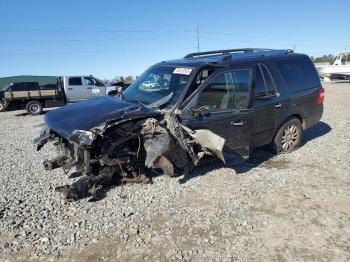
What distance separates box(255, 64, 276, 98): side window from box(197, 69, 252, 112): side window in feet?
0.78

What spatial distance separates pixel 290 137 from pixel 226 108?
2.03 metres

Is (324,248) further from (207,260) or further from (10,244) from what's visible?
(10,244)

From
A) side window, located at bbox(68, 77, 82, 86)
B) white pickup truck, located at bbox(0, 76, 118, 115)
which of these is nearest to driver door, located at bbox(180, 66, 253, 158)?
white pickup truck, located at bbox(0, 76, 118, 115)

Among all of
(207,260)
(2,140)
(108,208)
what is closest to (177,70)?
(108,208)

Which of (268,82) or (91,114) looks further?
(268,82)

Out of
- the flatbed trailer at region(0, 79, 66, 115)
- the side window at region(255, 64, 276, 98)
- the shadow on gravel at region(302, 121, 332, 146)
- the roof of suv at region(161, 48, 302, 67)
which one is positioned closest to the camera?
the roof of suv at region(161, 48, 302, 67)

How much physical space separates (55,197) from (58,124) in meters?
1.11

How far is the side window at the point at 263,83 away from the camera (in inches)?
227

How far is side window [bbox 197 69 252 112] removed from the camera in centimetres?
519

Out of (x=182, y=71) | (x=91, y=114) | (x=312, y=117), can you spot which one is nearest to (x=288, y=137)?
(x=312, y=117)

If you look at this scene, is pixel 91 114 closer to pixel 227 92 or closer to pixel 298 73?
pixel 227 92

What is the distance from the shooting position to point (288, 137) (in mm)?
6570

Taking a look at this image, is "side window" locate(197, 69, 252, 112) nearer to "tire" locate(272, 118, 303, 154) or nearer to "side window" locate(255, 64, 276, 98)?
"side window" locate(255, 64, 276, 98)

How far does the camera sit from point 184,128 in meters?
4.88
